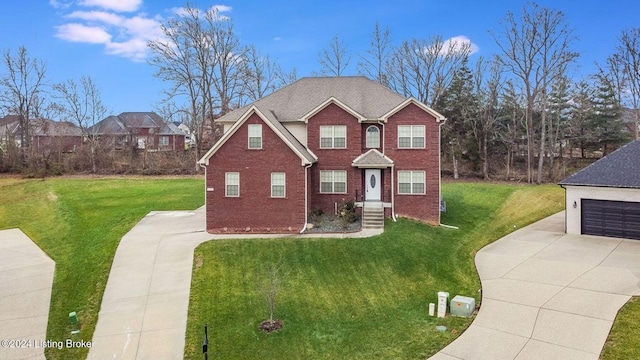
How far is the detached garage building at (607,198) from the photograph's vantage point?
66.1 ft

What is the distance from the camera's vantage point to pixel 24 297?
48.5 ft

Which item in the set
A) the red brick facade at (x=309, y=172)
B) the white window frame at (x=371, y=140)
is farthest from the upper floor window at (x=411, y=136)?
the white window frame at (x=371, y=140)

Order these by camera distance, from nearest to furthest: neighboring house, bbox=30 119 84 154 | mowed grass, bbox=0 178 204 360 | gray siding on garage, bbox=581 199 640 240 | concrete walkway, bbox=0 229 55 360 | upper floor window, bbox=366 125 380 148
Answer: concrete walkway, bbox=0 229 55 360
mowed grass, bbox=0 178 204 360
gray siding on garage, bbox=581 199 640 240
upper floor window, bbox=366 125 380 148
neighboring house, bbox=30 119 84 154

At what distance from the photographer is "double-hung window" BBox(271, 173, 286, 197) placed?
20.5 meters

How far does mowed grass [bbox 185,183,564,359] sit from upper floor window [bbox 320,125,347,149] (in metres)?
5.37

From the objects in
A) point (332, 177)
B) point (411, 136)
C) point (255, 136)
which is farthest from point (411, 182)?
point (255, 136)

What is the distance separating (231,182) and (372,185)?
791 cm

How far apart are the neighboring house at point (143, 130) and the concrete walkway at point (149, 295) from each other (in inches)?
1528

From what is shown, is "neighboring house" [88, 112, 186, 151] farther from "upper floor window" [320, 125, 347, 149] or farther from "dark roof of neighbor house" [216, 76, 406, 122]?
"upper floor window" [320, 125, 347, 149]

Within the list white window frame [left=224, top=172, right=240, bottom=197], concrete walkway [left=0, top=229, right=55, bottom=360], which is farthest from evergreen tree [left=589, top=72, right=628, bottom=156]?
concrete walkway [left=0, top=229, right=55, bottom=360]

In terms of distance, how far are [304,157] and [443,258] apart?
8.01m

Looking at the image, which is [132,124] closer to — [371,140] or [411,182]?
[371,140]

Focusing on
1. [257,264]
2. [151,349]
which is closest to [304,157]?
[257,264]

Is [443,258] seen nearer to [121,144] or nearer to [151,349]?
[151,349]
